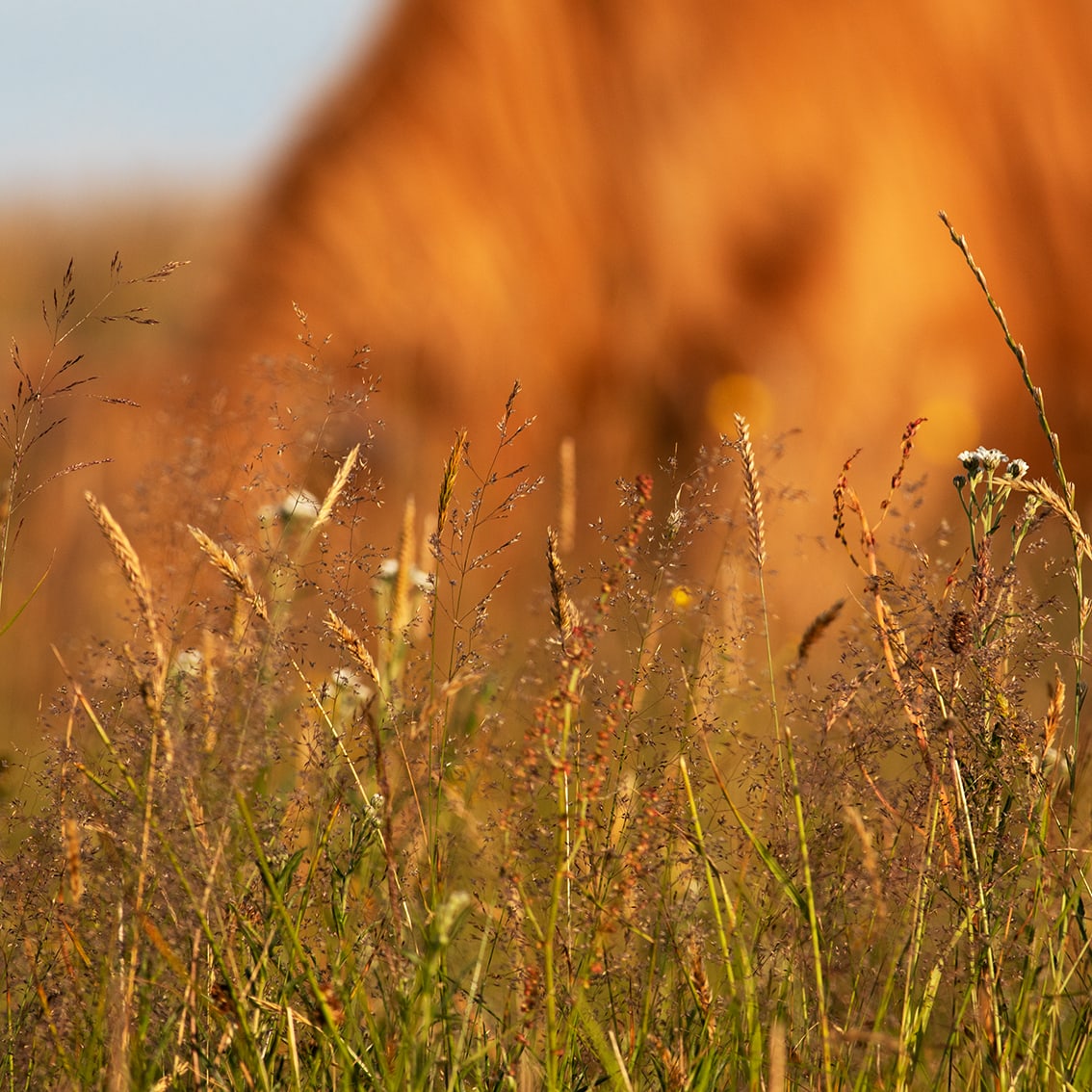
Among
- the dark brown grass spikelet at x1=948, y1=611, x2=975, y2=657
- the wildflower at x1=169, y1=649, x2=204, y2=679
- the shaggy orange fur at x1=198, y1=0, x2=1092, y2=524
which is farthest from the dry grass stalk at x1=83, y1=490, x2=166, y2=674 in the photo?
the shaggy orange fur at x1=198, y1=0, x2=1092, y2=524

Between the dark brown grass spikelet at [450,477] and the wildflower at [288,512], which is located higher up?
the wildflower at [288,512]

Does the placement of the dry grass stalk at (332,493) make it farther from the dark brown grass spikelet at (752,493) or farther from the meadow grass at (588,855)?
the dark brown grass spikelet at (752,493)

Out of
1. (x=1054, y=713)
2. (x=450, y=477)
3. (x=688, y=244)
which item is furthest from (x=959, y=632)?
(x=688, y=244)

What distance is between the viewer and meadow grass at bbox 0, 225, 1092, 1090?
4.41 feet

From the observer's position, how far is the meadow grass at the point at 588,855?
134cm

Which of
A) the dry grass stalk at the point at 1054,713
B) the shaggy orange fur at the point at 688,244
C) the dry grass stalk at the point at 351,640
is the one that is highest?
the shaggy orange fur at the point at 688,244

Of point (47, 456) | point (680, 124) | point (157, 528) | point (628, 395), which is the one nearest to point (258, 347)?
point (47, 456)

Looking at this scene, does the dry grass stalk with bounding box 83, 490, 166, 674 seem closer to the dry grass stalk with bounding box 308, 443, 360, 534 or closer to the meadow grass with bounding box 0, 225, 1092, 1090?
the meadow grass with bounding box 0, 225, 1092, 1090

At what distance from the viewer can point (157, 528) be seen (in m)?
1.69

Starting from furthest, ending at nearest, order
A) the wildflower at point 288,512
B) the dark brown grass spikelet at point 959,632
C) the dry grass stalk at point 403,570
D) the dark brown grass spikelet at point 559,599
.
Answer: the wildflower at point 288,512 → the dry grass stalk at point 403,570 → the dark brown grass spikelet at point 959,632 → the dark brown grass spikelet at point 559,599

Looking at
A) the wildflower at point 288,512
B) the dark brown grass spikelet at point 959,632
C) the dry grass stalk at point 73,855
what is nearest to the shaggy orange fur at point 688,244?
the wildflower at point 288,512

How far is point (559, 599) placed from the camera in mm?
1318

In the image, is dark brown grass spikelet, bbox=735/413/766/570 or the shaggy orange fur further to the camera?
the shaggy orange fur

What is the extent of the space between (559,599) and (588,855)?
286 mm
